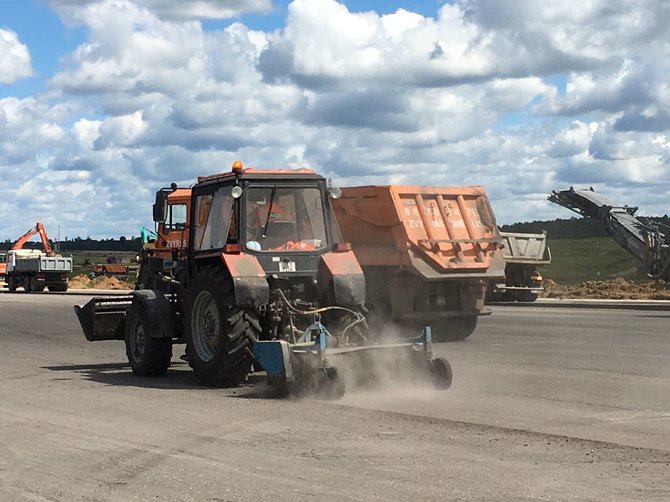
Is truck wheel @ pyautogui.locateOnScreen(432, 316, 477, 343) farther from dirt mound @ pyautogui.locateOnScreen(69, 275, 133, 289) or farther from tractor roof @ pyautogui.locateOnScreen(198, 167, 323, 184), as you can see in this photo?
dirt mound @ pyautogui.locateOnScreen(69, 275, 133, 289)

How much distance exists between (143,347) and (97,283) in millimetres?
49594

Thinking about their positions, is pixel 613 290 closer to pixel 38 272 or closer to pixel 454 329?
pixel 454 329

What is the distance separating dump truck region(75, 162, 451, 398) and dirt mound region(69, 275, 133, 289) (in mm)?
46544

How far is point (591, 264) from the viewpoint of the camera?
47812 millimetres

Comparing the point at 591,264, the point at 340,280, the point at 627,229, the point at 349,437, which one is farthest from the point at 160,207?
the point at 591,264

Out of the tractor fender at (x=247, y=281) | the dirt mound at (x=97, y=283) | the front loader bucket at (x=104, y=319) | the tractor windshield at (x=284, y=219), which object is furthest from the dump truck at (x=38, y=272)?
the tractor fender at (x=247, y=281)

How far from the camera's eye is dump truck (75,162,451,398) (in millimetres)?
11664

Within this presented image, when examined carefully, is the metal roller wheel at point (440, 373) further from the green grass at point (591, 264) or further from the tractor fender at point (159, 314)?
the green grass at point (591, 264)

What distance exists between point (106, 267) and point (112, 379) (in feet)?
188

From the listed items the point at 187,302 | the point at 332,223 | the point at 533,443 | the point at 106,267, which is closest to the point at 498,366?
the point at 332,223

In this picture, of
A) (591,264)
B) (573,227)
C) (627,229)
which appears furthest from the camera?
(573,227)

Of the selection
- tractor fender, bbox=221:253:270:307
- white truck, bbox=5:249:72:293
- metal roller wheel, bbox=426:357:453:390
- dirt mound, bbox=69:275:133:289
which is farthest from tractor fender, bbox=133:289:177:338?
dirt mound, bbox=69:275:133:289

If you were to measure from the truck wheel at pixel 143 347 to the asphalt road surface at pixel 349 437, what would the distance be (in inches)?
13.2

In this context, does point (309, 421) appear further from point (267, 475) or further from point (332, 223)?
point (332, 223)
